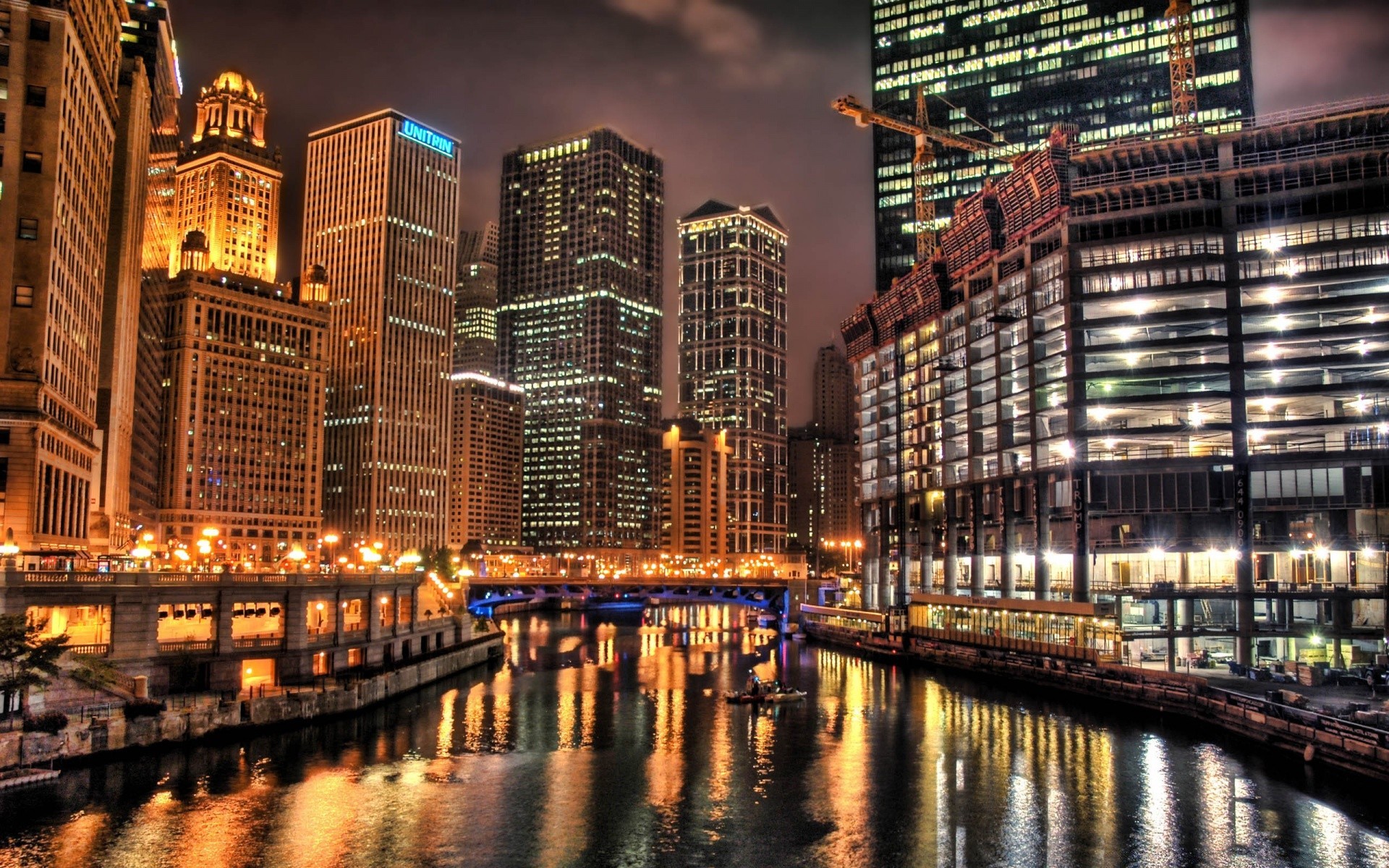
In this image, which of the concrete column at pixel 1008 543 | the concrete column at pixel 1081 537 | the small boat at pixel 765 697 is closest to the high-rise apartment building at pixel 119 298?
the small boat at pixel 765 697

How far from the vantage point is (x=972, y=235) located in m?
155

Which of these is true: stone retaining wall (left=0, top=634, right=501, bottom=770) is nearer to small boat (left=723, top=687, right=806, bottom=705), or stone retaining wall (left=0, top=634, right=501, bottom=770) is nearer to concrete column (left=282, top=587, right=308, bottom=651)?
concrete column (left=282, top=587, right=308, bottom=651)

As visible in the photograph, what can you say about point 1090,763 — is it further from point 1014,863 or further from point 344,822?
point 344,822

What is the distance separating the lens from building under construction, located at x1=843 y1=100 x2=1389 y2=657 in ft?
376

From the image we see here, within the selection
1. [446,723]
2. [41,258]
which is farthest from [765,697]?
[41,258]

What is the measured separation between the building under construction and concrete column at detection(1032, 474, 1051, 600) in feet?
0.86

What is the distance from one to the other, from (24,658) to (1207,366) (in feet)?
368

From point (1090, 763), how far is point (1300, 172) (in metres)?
79.8

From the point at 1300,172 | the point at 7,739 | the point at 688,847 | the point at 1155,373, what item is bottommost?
the point at 688,847

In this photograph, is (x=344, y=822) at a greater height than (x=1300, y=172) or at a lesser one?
lesser

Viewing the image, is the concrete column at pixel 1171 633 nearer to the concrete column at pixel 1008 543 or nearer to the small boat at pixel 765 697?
the concrete column at pixel 1008 543

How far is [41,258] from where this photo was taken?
93.1 meters

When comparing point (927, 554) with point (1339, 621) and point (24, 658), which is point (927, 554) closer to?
point (1339, 621)

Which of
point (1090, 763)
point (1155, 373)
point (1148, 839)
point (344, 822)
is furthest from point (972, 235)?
point (344, 822)
